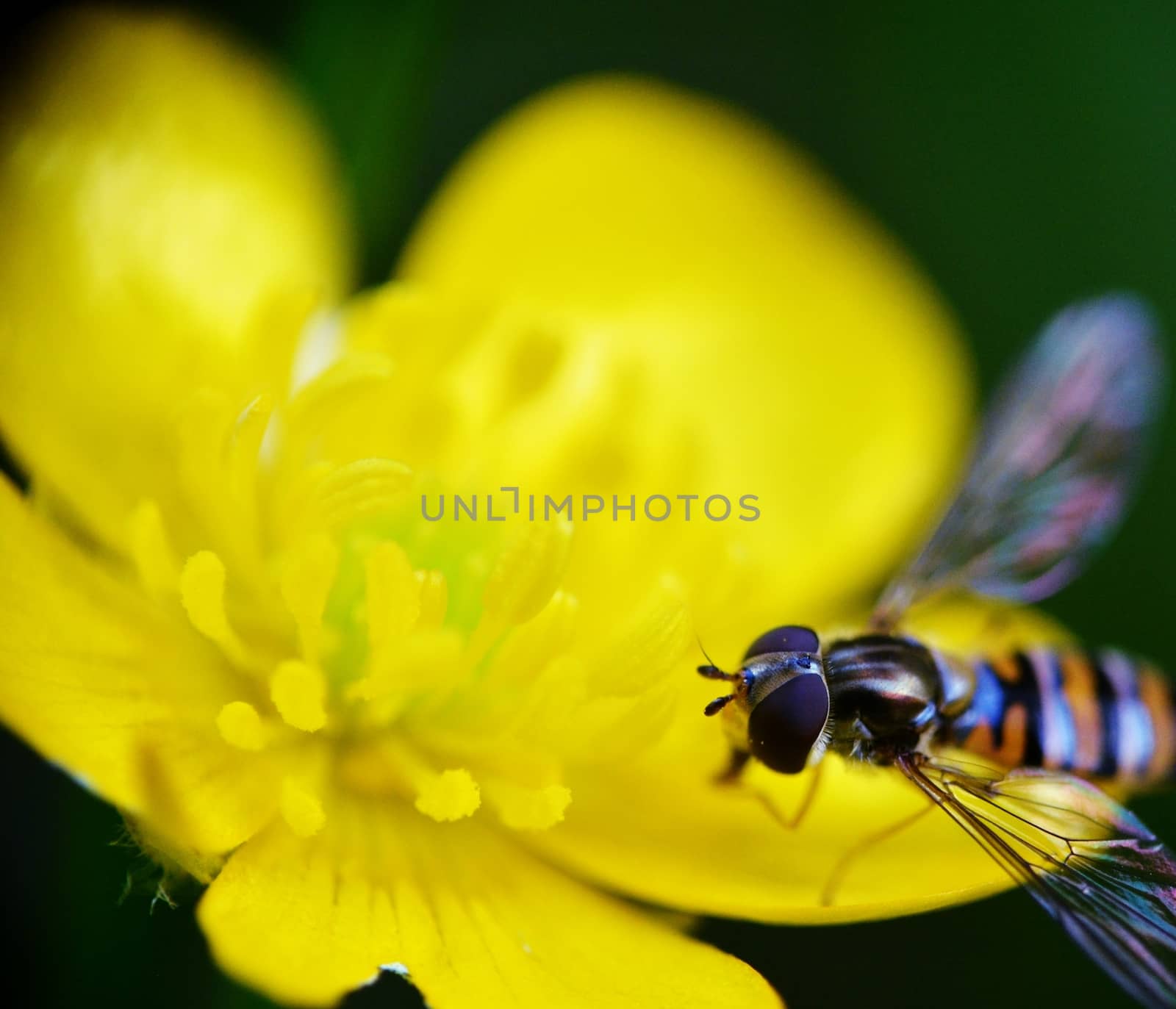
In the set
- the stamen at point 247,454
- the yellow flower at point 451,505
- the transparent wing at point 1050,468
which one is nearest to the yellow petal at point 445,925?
the yellow flower at point 451,505

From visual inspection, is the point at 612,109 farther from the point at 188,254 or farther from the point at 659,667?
the point at 659,667

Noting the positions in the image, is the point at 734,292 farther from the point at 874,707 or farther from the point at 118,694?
the point at 118,694

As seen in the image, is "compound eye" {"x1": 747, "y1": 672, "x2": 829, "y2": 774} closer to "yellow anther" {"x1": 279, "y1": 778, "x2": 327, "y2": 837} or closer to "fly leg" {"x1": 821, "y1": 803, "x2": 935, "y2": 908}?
"fly leg" {"x1": 821, "y1": 803, "x2": 935, "y2": 908}

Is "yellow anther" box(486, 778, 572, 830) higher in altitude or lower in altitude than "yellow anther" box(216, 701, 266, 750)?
lower

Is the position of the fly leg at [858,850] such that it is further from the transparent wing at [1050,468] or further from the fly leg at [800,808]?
the transparent wing at [1050,468]

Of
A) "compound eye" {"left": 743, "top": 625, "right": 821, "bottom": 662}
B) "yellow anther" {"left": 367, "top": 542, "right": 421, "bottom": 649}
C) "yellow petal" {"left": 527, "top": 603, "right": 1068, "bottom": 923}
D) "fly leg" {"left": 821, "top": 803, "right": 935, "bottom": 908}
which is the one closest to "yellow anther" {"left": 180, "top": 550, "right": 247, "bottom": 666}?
"yellow anther" {"left": 367, "top": 542, "right": 421, "bottom": 649}

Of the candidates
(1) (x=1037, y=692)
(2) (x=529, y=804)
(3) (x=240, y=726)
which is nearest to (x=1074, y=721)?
(1) (x=1037, y=692)
